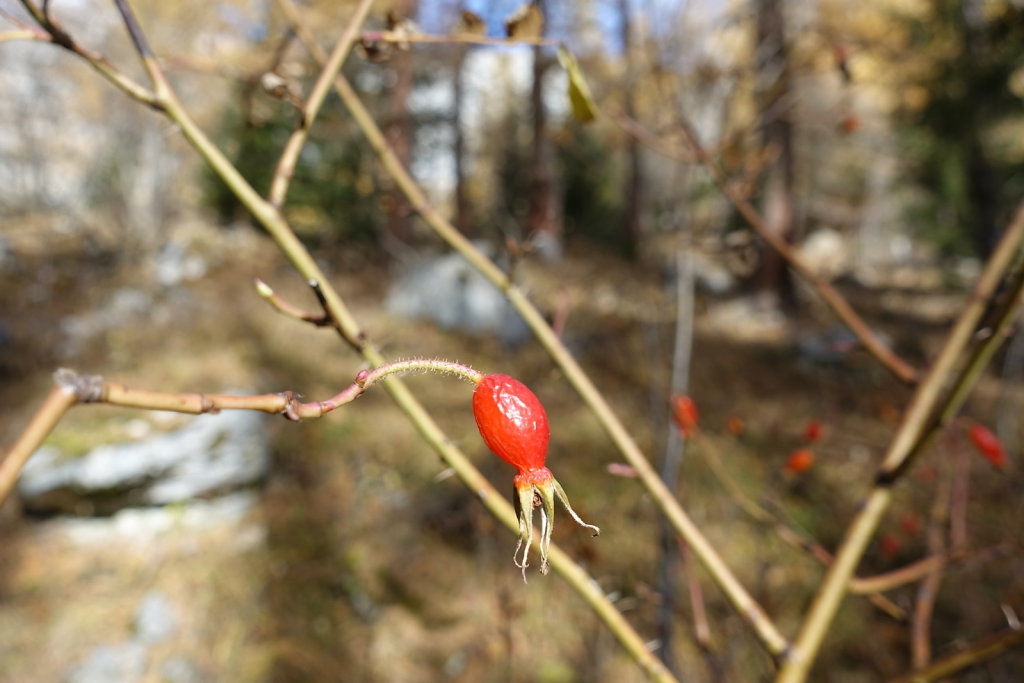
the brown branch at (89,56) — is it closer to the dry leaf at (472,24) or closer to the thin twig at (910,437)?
the dry leaf at (472,24)

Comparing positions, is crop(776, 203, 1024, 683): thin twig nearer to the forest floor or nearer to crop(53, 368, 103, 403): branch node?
the forest floor

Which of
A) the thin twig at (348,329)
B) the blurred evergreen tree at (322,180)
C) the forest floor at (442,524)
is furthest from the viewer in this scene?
the blurred evergreen tree at (322,180)

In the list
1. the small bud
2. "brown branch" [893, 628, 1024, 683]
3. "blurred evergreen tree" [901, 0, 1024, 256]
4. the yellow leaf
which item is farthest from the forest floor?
"blurred evergreen tree" [901, 0, 1024, 256]

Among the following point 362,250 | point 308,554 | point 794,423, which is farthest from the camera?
point 362,250

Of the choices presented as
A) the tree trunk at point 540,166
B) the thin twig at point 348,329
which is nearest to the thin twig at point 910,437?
the thin twig at point 348,329

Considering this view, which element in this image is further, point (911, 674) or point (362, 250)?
point (362, 250)

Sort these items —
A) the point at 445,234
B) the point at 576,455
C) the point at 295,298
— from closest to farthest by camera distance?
the point at 445,234 < the point at 576,455 < the point at 295,298

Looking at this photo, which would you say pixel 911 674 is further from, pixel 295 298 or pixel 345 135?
pixel 345 135

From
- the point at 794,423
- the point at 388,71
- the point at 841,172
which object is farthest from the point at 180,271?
the point at 841,172
